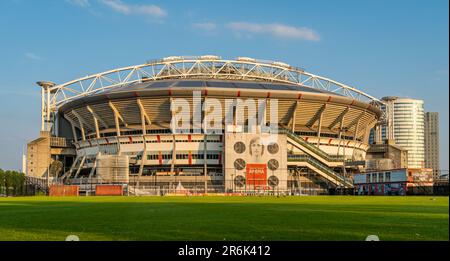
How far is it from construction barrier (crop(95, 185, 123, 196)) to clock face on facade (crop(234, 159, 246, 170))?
24.4 metres

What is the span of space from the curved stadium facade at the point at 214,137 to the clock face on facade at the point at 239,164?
17 centimetres

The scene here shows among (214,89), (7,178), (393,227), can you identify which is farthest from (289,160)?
(393,227)

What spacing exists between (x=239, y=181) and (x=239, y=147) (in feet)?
19.9

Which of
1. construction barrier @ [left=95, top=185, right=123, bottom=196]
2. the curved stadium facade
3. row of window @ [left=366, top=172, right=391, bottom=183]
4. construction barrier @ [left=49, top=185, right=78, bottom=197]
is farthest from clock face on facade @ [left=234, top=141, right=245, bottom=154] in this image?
construction barrier @ [left=49, top=185, right=78, bottom=197]

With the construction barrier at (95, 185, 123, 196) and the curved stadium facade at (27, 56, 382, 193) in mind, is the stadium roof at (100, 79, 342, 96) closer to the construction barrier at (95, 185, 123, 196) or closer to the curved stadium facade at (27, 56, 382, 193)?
the curved stadium facade at (27, 56, 382, 193)

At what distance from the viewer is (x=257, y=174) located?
90.5 meters

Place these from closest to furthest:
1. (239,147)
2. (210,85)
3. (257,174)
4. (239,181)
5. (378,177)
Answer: (378,177)
(239,181)
(257,174)
(239,147)
(210,85)

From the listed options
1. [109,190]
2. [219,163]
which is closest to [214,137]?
[219,163]

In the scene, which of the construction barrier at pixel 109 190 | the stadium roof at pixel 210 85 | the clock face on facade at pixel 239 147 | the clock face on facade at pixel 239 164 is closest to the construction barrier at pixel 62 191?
the construction barrier at pixel 109 190

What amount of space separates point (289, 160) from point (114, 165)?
101 feet

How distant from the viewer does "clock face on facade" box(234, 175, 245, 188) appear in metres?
89.6

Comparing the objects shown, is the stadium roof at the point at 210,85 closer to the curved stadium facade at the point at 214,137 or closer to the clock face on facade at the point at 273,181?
the curved stadium facade at the point at 214,137

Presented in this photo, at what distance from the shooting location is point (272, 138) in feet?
306

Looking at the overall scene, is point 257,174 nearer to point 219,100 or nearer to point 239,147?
point 239,147
